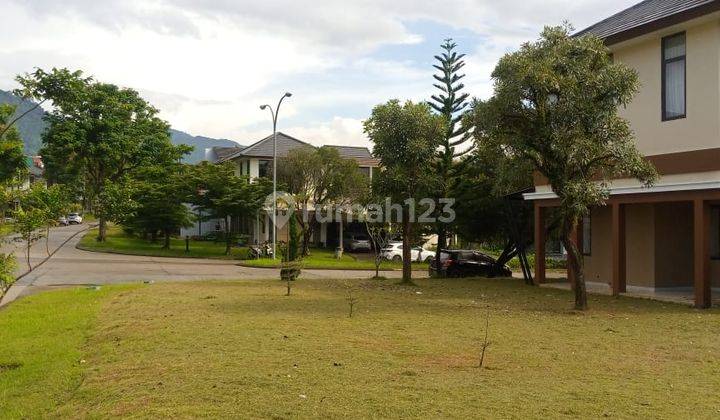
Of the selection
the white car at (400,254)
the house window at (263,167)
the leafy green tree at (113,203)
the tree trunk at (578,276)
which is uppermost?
the house window at (263,167)

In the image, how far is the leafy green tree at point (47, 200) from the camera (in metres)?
8.63

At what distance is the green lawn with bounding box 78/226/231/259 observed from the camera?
1479 inches

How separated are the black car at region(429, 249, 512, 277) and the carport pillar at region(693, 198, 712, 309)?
11647mm

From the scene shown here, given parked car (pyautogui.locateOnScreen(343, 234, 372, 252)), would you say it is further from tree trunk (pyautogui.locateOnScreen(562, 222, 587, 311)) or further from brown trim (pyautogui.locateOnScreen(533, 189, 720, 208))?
tree trunk (pyautogui.locateOnScreen(562, 222, 587, 311))

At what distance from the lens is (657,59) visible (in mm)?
16625

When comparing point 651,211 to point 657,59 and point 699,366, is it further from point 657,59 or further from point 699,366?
point 699,366

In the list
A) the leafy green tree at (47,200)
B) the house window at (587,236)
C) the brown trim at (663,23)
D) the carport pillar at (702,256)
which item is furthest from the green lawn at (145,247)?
the leafy green tree at (47,200)

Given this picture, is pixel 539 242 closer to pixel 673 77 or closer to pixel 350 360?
pixel 673 77

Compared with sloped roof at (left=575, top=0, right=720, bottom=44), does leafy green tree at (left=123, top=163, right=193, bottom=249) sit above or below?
below

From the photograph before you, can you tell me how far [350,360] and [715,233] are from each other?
13.6m

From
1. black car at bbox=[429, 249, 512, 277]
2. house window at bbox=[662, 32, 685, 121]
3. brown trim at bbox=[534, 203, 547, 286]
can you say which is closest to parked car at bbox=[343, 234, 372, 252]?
black car at bbox=[429, 249, 512, 277]

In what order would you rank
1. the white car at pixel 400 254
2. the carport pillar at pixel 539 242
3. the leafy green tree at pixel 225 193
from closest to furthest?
1. the carport pillar at pixel 539 242
2. the leafy green tree at pixel 225 193
3. the white car at pixel 400 254

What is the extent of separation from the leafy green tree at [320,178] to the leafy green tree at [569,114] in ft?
82.0

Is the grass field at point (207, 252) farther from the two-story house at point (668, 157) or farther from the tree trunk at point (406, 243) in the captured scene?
the two-story house at point (668, 157)
